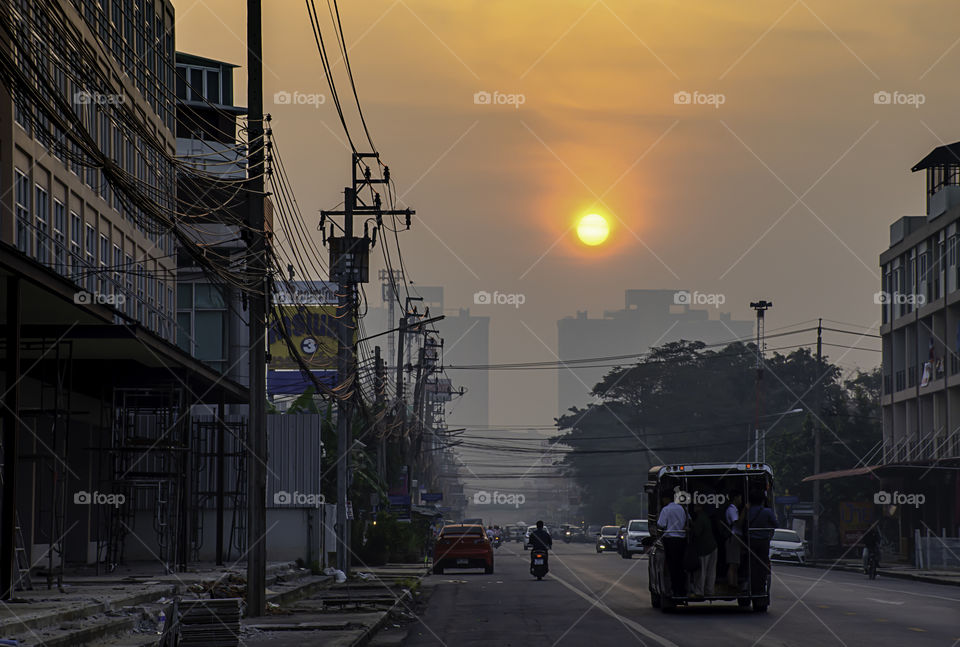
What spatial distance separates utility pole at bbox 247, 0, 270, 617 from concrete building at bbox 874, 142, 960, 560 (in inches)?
1480

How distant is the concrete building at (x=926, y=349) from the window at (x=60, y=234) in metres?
34.5

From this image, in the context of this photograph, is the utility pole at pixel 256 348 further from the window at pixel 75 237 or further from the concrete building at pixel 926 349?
the concrete building at pixel 926 349

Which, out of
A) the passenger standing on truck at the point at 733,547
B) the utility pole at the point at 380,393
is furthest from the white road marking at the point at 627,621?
the utility pole at the point at 380,393

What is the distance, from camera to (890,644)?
636 inches

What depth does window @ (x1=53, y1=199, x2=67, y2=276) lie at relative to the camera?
107 ft

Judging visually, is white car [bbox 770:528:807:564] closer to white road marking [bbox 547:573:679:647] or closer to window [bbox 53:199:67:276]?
white road marking [bbox 547:573:679:647]

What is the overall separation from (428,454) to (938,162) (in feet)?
199

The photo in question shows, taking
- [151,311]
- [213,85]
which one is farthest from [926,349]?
[151,311]

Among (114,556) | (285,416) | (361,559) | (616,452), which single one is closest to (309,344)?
(361,559)

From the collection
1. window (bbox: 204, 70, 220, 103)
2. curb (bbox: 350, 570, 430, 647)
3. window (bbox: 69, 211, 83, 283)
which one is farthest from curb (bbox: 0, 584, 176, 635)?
window (bbox: 204, 70, 220, 103)

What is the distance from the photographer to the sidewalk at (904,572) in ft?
135

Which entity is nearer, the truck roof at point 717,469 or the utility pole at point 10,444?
the utility pole at point 10,444

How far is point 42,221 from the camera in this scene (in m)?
31.7

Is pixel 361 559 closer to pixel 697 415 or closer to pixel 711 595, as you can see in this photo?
pixel 711 595
